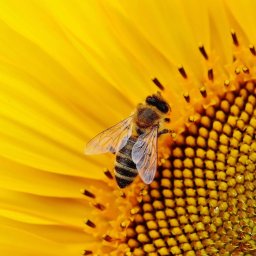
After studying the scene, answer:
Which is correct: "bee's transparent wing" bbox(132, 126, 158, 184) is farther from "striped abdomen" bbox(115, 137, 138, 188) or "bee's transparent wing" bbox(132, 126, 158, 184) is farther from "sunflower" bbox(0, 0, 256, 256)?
"sunflower" bbox(0, 0, 256, 256)

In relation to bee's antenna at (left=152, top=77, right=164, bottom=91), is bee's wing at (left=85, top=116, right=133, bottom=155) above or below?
below

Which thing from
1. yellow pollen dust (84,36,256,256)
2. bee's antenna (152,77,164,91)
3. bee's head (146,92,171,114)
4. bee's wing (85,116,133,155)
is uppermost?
bee's antenna (152,77,164,91)

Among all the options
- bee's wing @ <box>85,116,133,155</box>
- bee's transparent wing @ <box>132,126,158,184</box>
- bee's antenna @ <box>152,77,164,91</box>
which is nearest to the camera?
bee's transparent wing @ <box>132,126,158,184</box>

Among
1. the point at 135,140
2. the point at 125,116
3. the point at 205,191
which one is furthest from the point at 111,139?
the point at 205,191

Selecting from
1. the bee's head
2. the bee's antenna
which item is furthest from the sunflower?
the bee's head

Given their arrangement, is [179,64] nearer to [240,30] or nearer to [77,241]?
[240,30]

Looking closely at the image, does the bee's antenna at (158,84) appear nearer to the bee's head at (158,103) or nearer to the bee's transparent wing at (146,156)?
the bee's head at (158,103)

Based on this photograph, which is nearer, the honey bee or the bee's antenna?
the honey bee
